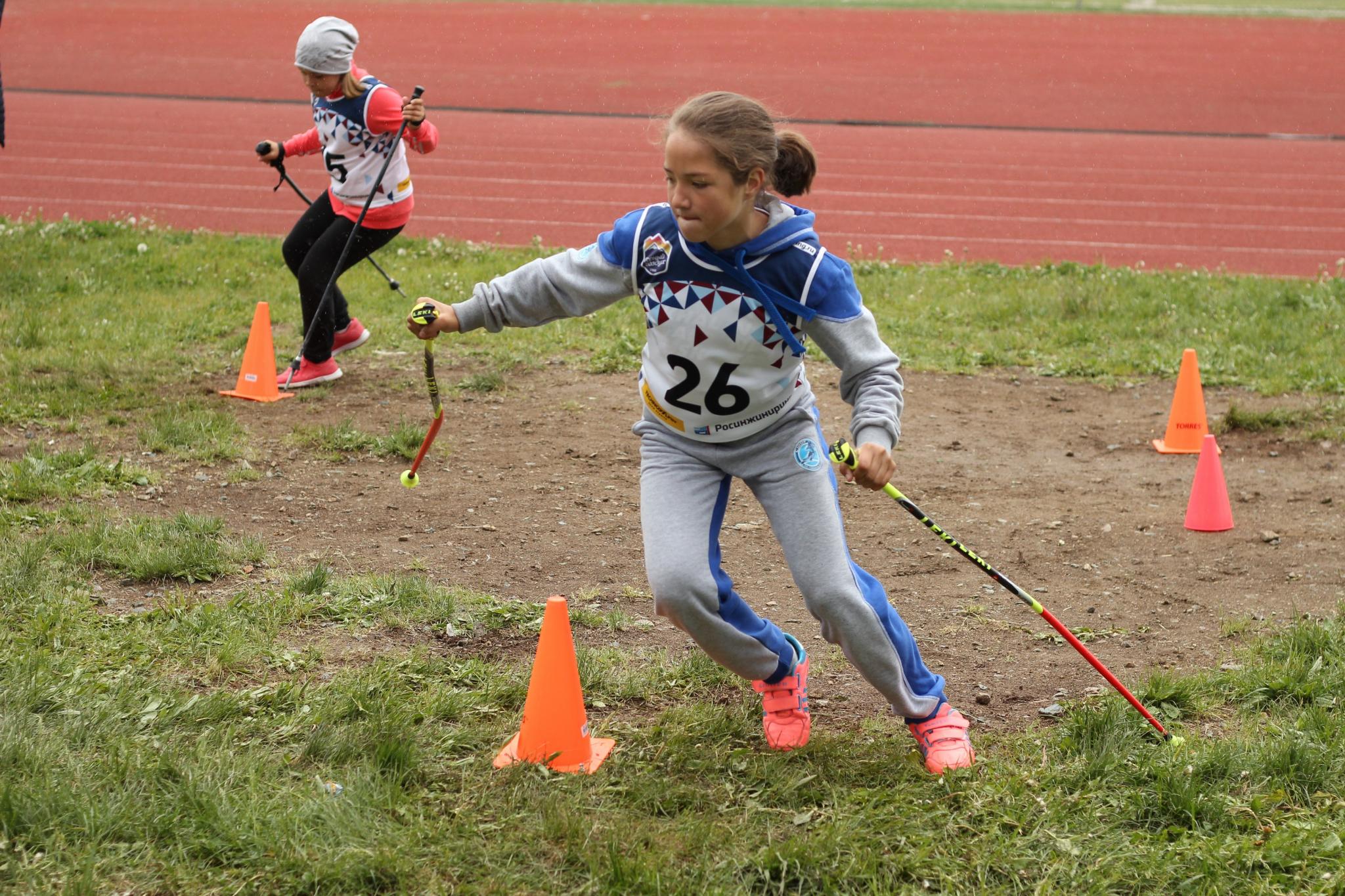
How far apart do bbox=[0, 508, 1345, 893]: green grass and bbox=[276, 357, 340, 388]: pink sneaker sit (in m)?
3.04

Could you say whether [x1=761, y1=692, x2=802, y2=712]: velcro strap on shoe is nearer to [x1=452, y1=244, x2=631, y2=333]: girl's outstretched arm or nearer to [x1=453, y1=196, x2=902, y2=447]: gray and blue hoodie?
[x1=453, y1=196, x2=902, y2=447]: gray and blue hoodie

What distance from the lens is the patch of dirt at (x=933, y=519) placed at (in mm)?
4836

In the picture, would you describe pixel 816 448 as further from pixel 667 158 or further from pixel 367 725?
pixel 367 725

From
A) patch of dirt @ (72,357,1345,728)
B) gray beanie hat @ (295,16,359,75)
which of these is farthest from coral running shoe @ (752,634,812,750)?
gray beanie hat @ (295,16,359,75)

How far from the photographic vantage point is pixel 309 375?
770 cm

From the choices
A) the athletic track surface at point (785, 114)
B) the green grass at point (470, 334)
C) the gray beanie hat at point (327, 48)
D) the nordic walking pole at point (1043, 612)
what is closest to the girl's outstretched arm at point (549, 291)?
the nordic walking pole at point (1043, 612)

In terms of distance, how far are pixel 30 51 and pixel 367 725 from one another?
73.8 feet

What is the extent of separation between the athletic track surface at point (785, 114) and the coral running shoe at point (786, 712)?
22.4 feet

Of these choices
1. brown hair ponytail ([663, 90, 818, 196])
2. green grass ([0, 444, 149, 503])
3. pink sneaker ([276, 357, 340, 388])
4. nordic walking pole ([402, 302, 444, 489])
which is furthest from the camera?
pink sneaker ([276, 357, 340, 388])

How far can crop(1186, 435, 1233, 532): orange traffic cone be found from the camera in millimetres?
5891

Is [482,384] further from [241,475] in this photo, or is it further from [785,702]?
[785,702]

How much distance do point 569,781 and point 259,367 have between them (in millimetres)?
4362

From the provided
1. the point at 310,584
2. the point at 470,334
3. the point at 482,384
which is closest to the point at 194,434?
the point at 482,384

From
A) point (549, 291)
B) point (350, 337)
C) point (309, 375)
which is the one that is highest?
point (549, 291)
